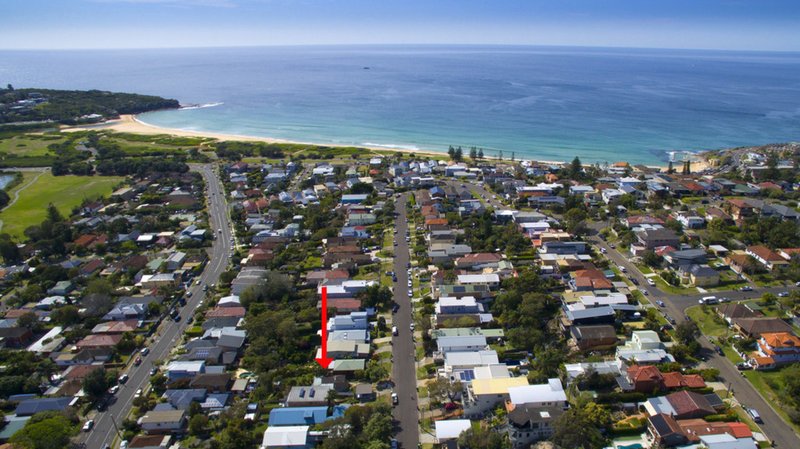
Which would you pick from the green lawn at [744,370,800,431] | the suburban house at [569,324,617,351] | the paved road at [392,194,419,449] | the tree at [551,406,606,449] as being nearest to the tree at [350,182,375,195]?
the paved road at [392,194,419,449]

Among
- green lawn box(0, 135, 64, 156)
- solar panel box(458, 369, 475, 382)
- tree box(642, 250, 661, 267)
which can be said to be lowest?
solar panel box(458, 369, 475, 382)

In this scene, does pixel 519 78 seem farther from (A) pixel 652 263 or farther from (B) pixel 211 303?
(B) pixel 211 303

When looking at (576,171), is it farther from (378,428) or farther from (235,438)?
(235,438)

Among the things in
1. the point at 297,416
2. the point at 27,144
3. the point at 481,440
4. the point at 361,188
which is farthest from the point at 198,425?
the point at 27,144

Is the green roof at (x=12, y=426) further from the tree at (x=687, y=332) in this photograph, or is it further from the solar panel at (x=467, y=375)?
the tree at (x=687, y=332)

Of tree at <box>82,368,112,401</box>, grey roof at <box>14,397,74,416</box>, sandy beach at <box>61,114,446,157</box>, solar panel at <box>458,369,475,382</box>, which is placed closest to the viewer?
grey roof at <box>14,397,74,416</box>

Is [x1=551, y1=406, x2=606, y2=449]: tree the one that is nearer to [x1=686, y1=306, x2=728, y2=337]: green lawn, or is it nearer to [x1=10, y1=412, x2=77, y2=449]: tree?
[x1=686, y1=306, x2=728, y2=337]: green lawn

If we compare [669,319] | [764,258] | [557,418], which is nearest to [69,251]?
[557,418]
